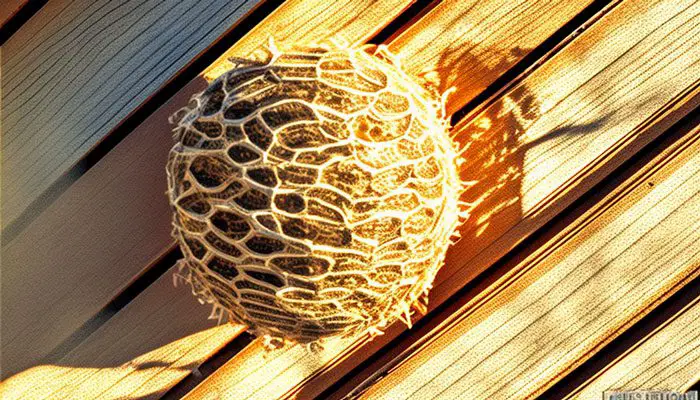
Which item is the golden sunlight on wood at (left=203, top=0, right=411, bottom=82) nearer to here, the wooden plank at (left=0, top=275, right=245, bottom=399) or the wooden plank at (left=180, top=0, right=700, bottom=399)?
the wooden plank at (left=180, top=0, right=700, bottom=399)

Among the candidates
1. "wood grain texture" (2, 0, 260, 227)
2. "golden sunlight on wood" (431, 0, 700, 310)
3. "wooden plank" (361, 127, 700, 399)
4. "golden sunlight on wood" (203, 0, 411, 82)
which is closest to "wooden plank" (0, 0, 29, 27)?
"wood grain texture" (2, 0, 260, 227)

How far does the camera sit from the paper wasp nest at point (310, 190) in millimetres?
801

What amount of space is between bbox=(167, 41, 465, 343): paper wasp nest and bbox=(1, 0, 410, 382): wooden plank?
24 centimetres

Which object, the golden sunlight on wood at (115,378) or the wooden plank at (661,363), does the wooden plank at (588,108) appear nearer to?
the wooden plank at (661,363)

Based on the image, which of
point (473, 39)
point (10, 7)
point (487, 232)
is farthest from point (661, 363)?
point (10, 7)

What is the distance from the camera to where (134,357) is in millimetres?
1143

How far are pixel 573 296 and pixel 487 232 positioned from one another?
16cm

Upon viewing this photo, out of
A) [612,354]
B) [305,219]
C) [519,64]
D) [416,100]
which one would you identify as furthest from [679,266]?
[305,219]

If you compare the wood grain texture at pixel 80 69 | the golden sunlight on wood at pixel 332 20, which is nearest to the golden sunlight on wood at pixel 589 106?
the golden sunlight on wood at pixel 332 20

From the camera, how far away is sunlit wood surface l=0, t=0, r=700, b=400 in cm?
108

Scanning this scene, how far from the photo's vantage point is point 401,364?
113 centimetres

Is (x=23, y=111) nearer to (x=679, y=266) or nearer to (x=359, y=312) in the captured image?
(x=359, y=312)

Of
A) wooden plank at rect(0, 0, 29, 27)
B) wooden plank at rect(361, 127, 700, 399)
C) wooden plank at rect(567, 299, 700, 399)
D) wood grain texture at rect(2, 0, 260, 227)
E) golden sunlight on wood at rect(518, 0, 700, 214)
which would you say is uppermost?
wooden plank at rect(0, 0, 29, 27)

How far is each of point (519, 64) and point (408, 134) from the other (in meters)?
0.33
